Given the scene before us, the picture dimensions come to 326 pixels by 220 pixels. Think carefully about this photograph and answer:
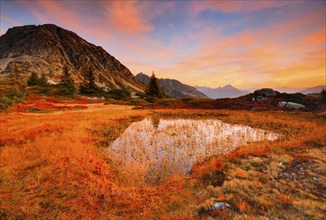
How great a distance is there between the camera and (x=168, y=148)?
50.7 feet

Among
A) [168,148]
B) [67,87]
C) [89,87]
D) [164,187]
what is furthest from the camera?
[89,87]

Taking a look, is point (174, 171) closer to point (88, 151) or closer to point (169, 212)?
point (169, 212)

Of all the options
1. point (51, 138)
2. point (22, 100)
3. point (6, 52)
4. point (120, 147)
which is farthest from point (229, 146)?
point (6, 52)

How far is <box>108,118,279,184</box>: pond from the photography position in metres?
11.4

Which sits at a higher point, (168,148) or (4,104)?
(4,104)

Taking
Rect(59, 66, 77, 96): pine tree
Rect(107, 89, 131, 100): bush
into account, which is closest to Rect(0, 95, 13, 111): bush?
Rect(59, 66, 77, 96): pine tree

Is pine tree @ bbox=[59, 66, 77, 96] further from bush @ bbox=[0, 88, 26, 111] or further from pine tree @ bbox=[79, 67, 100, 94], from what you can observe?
bush @ bbox=[0, 88, 26, 111]

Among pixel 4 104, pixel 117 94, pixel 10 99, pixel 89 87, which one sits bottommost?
pixel 4 104

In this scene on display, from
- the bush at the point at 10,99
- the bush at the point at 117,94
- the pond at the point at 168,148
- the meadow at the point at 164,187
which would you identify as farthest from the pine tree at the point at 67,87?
the meadow at the point at 164,187

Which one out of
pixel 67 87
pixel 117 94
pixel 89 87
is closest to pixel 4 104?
pixel 67 87

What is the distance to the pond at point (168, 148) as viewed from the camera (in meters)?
11.4

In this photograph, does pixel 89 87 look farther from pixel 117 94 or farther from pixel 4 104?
pixel 4 104

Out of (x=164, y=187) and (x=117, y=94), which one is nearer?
(x=164, y=187)

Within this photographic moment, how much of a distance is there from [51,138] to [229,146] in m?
17.4
